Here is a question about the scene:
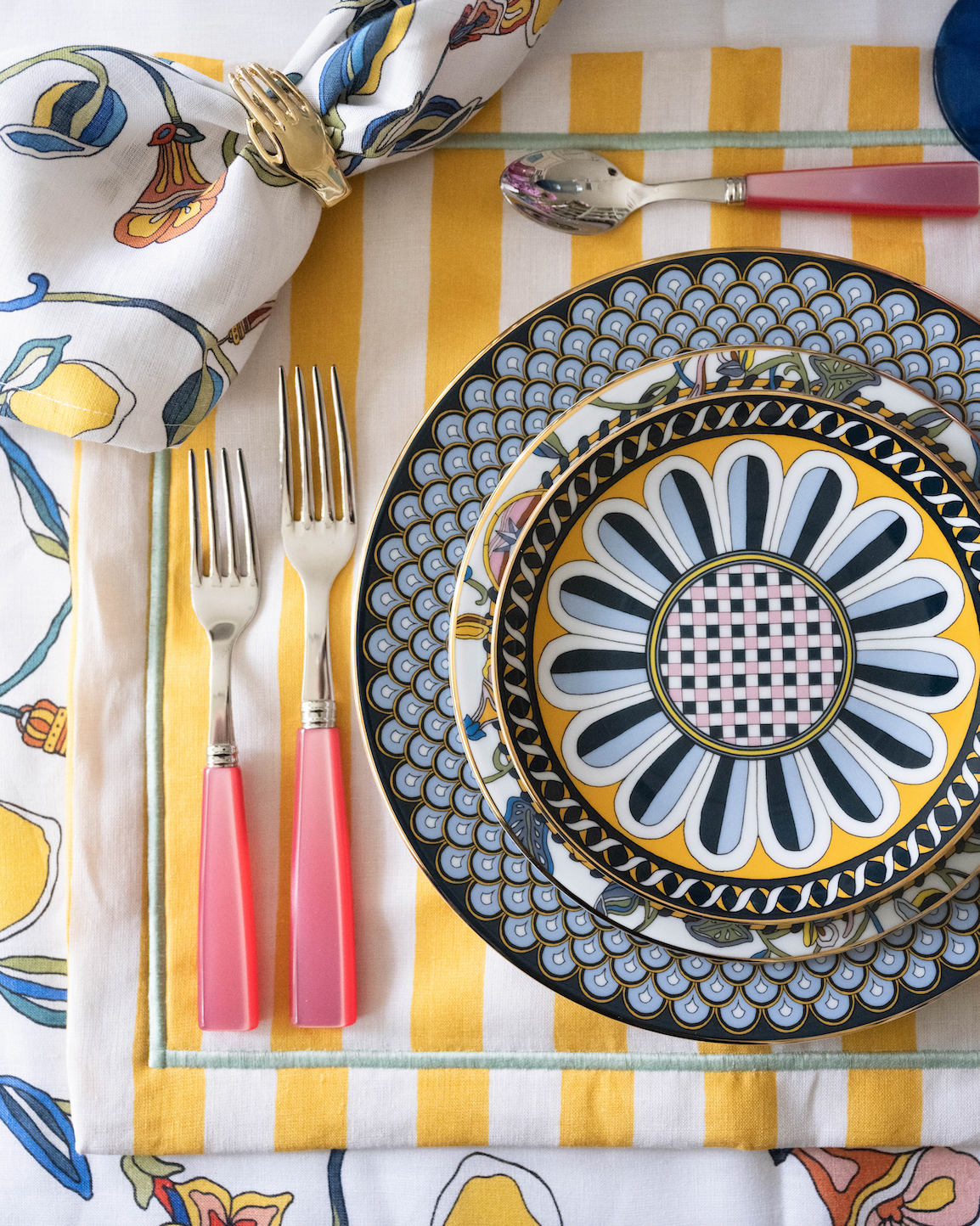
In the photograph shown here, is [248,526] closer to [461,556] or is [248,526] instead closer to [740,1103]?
[461,556]

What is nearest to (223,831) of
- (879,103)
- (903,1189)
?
(903,1189)

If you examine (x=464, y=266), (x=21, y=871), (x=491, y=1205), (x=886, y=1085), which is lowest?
(x=491, y=1205)

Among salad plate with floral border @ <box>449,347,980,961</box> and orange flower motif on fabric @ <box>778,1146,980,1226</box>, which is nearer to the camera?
salad plate with floral border @ <box>449,347,980,961</box>

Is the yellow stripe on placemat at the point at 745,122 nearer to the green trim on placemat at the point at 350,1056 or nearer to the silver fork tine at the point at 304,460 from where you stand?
the silver fork tine at the point at 304,460

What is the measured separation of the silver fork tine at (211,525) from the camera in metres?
0.53

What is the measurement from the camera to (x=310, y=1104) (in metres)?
0.53

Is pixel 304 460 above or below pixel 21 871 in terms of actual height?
above

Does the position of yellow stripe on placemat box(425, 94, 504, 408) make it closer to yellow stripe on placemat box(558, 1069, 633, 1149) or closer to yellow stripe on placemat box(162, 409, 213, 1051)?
yellow stripe on placemat box(162, 409, 213, 1051)

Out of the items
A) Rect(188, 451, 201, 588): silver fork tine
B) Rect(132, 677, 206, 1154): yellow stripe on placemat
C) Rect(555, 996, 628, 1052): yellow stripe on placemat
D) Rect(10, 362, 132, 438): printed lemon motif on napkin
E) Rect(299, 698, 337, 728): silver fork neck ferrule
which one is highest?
Rect(10, 362, 132, 438): printed lemon motif on napkin

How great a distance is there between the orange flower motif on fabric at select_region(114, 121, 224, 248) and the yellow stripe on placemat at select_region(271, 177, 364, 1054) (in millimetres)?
75

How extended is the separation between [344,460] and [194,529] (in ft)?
0.34

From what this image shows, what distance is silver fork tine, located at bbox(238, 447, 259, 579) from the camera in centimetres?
53

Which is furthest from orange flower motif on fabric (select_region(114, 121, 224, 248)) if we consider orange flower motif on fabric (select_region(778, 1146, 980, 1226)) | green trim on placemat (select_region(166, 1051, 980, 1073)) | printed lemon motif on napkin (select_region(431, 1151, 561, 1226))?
orange flower motif on fabric (select_region(778, 1146, 980, 1226))

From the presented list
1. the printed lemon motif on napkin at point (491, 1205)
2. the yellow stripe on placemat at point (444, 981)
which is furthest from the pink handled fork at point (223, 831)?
the printed lemon motif on napkin at point (491, 1205)
